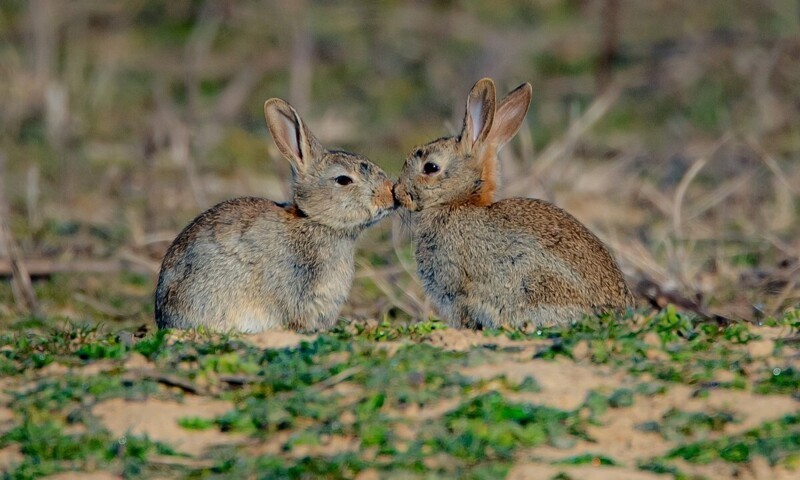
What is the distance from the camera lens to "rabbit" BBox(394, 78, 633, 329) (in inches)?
253

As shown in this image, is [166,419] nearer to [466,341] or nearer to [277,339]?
[277,339]

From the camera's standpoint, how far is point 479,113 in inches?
290

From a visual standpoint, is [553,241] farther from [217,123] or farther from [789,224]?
[217,123]

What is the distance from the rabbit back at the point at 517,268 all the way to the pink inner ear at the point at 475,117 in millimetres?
529

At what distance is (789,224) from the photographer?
33.9 ft

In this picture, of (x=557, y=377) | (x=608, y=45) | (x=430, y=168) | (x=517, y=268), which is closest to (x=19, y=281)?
(x=430, y=168)

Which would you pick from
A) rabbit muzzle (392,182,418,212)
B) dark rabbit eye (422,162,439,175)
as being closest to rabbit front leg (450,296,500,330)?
rabbit muzzle (392,182,418,212)

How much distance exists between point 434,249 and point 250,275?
1.02 m

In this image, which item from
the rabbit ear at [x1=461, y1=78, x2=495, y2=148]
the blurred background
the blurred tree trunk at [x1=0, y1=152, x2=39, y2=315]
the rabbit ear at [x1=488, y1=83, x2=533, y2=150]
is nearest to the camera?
the rabbit ear at [x1=461, y1=78, x2=495, y2=148]

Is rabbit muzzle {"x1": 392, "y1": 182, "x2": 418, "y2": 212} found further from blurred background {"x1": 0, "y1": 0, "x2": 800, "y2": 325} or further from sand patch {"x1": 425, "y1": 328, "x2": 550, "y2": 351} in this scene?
sand patch {"x1": 425, "y1": 328, "x2": 550, "y2": 351}

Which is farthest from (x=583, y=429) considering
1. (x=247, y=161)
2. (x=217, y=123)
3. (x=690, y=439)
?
(x=217, y=123)

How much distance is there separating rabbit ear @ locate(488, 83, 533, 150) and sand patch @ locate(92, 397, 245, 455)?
3.07m

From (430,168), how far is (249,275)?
129cm

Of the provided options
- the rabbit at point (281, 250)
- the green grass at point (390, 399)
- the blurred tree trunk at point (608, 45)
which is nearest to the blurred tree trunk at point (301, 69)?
the blurred tree trunk at point (608, 45)
